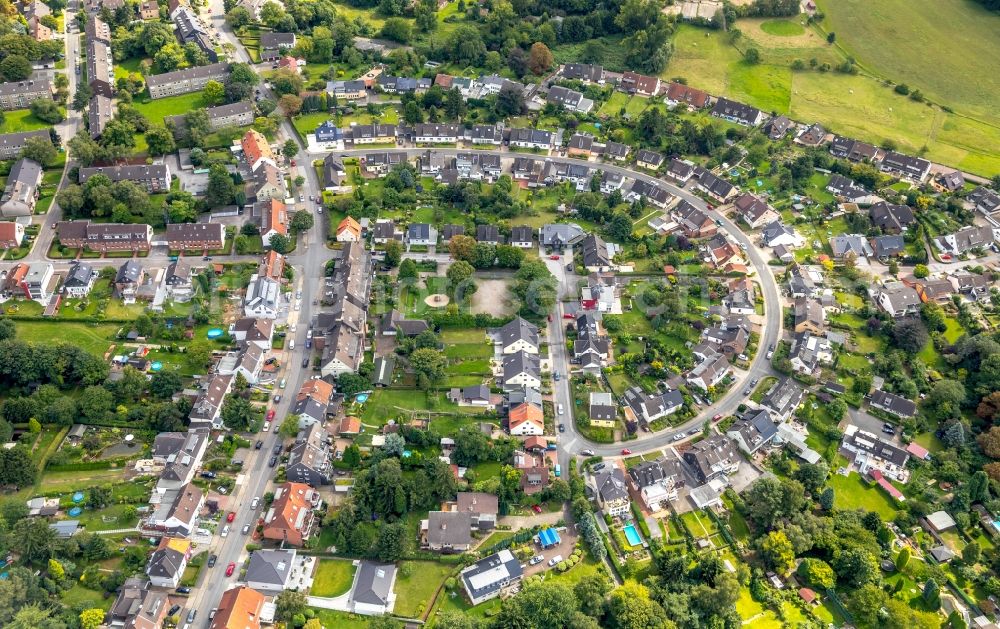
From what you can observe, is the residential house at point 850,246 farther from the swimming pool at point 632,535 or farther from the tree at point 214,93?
the tree at point 214,93

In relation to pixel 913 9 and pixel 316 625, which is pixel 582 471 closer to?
pixel 316 625

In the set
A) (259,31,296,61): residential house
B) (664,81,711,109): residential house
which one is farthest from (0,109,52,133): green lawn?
(664,81,711,109): residential house

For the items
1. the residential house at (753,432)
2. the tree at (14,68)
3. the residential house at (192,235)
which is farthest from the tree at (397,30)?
the residential house at (753,432)

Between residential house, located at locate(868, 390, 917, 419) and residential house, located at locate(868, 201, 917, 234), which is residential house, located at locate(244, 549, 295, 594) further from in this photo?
residential house, located at locate(868, 201, 917, 234)

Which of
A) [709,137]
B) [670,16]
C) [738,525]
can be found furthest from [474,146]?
[738,525]

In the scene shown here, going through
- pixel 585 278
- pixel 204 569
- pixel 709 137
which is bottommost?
pixel 204 569

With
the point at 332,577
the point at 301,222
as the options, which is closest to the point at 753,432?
the point at 332,577

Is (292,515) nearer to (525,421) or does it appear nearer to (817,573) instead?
(525,421)
